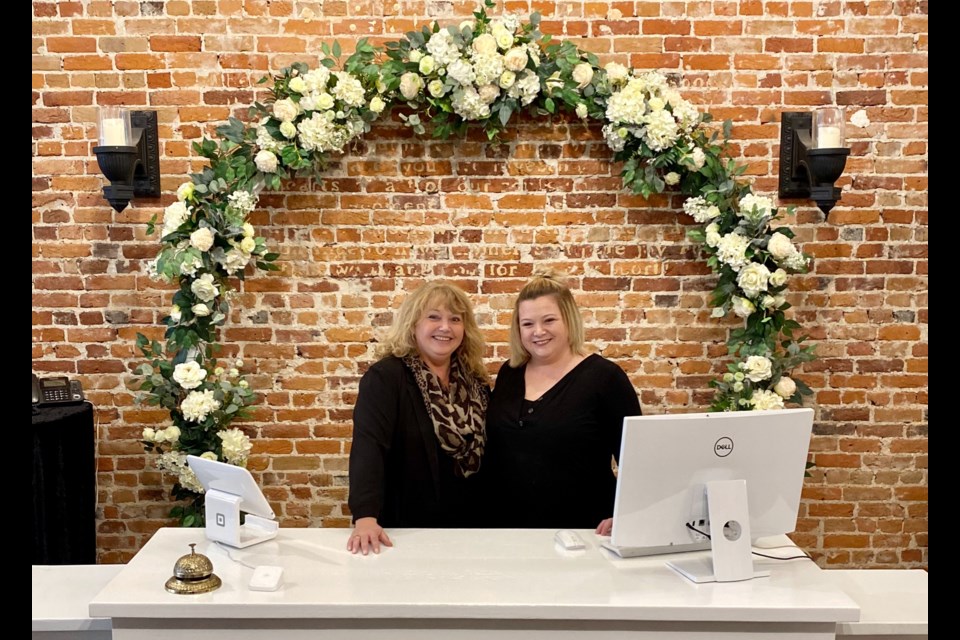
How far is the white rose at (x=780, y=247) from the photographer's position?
3.29 m

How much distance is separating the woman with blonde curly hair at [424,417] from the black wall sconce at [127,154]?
1390 millimetres

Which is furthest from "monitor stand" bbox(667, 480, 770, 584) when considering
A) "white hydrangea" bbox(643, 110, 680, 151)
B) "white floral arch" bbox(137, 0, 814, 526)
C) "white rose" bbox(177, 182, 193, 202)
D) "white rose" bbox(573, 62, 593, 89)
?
"white rose" bbox(177, 182, 193, 202)

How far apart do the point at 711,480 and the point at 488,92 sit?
1.85 metres

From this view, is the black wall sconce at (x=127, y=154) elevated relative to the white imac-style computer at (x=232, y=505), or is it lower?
elevated

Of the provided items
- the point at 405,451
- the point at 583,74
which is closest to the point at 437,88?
the point at 583,74

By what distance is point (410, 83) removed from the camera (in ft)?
10.9

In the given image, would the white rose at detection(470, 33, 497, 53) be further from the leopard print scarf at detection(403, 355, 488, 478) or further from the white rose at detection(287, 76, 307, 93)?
the leopard print scarf at detection(403, 355, 488, 478)

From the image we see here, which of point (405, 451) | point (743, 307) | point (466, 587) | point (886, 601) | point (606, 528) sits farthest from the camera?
point (743, 307)

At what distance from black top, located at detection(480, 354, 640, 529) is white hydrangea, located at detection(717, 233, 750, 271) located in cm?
80

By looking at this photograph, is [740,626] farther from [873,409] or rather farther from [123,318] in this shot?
[123,318]

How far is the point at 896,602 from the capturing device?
2307 millimetres

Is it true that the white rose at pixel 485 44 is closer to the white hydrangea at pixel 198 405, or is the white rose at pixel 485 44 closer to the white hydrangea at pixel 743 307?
the white hydrangea at pixel 743 307

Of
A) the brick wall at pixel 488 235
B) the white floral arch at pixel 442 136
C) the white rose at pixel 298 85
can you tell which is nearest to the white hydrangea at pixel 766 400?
the white floral arch at pixel 442 136

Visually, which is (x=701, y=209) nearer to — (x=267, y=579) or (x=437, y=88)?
(x=437, y=88)
